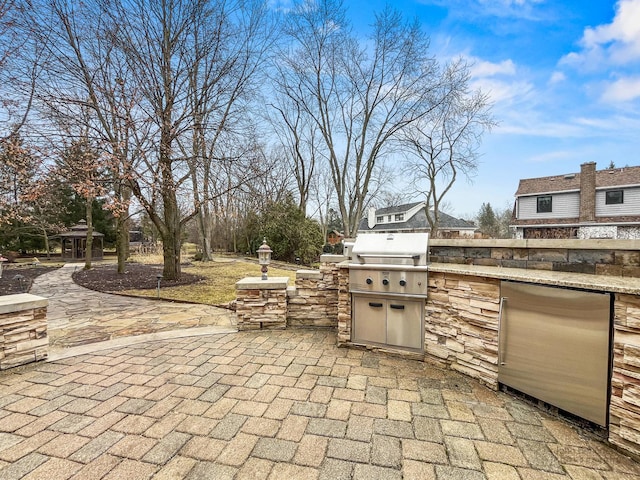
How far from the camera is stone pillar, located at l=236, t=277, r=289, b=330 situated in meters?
4.29

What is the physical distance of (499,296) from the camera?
258 centimetres

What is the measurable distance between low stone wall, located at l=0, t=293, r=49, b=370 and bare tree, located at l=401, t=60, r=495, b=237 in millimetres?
12232

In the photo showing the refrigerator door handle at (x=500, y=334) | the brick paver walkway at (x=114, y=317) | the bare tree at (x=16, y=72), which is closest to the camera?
the refrigerator door handle at (x=500, y=334)

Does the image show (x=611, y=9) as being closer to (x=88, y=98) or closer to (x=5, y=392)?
(x=5, y=392)

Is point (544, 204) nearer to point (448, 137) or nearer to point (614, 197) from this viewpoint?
point (614, 197)

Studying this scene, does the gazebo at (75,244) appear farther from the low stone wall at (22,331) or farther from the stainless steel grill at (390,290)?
the stainless steel grill at (390,290)

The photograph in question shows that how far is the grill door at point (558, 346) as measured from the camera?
77.7 inches

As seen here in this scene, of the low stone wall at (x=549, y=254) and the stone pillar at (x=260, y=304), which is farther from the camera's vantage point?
the stone pillar at (x=260, y=304)

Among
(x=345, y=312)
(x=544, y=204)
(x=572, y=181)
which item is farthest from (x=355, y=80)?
(x=572, y=181)

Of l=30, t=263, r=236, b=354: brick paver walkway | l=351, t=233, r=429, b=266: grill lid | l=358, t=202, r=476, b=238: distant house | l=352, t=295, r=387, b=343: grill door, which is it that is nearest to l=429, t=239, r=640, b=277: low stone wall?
l=351, t=233, r=429, b=266: grill lid

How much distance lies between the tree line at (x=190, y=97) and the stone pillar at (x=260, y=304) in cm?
429

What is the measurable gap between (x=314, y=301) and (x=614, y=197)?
19.5 m

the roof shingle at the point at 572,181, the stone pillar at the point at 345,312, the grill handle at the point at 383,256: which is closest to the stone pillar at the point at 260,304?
the stone pillar at the point at 345,312

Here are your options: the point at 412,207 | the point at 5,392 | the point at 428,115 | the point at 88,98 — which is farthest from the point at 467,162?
the point at 5,392
